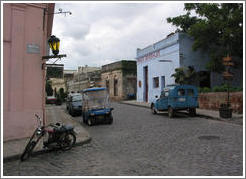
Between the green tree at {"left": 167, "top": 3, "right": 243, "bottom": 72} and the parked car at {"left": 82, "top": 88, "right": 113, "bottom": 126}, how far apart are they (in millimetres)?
9621

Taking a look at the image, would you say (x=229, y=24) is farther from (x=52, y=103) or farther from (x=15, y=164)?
(x=52, y=103)

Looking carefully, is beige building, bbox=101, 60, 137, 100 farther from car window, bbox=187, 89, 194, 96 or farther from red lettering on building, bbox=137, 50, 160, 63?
car window, bbox=187, 89, 194, 96

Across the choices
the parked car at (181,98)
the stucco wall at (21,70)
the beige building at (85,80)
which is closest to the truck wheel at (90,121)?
the stucco wall at (21,70)

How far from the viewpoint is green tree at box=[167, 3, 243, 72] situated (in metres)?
18.4

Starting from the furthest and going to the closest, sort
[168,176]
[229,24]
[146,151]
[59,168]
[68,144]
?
1. [229,24]
2. [68,144]
3. [146,151]
4. [59,168]
5. [168,176]

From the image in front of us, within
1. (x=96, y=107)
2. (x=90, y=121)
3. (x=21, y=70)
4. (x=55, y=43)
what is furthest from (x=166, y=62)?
(x=21, y=70)

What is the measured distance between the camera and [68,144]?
8164mm

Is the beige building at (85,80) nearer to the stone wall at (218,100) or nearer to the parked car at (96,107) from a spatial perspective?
the stone wall at (218,100)

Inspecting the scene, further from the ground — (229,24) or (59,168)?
(229,24)

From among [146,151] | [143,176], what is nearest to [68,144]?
[146,151]

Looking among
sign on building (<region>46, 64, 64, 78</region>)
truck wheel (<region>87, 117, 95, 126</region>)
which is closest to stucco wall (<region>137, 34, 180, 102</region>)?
truck wheel (<region>87, 117, 95, 126</region>)

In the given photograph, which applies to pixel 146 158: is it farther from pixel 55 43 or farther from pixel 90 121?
pixel 90 121

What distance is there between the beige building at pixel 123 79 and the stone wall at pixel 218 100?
17098 millimetres

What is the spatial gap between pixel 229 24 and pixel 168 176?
16052mm
